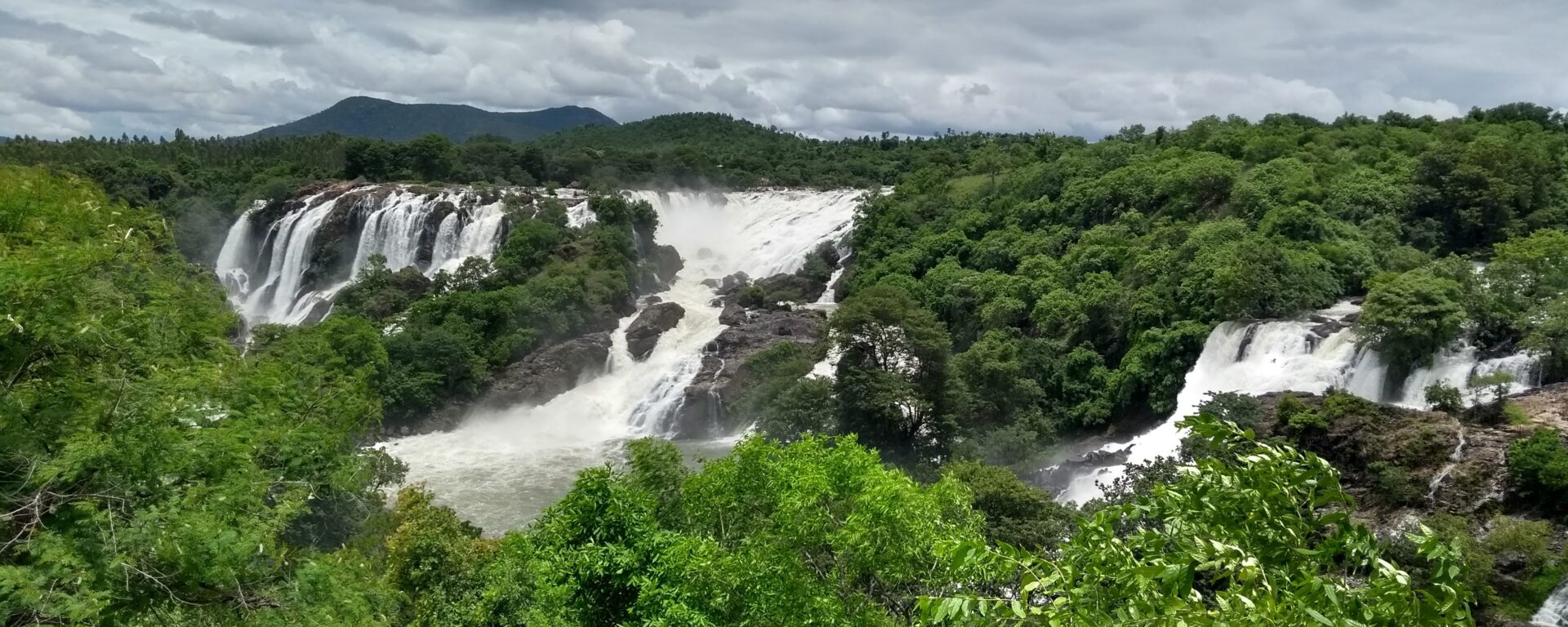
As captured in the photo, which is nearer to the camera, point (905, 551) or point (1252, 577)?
point (1252, 577)

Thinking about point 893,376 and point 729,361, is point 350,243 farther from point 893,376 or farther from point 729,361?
point 893,376

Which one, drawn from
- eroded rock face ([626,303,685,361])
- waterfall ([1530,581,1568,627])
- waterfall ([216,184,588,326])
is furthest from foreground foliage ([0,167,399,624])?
waterfall ([216,184,588,326])

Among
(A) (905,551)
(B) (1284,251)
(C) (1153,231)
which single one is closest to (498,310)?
(C) (1153,231)

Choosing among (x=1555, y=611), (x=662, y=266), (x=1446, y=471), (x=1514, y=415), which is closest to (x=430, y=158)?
(x=662, y=266)

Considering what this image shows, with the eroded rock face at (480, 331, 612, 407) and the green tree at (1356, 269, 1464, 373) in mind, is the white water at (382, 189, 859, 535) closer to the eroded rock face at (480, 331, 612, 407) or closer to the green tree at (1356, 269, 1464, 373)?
the eroded rock face at (480, 331, 612, 407)

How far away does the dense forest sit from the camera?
403 cm

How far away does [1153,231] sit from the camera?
28156mm

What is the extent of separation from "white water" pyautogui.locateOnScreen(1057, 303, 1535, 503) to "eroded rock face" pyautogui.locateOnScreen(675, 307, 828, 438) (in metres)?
7.29

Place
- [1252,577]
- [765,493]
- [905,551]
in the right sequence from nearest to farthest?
[1252,577] < [905,551] < [765,493]

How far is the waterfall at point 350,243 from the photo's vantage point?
37.9m

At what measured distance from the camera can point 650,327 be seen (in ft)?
101

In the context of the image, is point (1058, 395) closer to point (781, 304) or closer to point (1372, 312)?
point (1372, 312)

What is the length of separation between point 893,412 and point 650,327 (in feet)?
40.5

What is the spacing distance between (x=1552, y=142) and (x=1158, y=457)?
22.5 m
